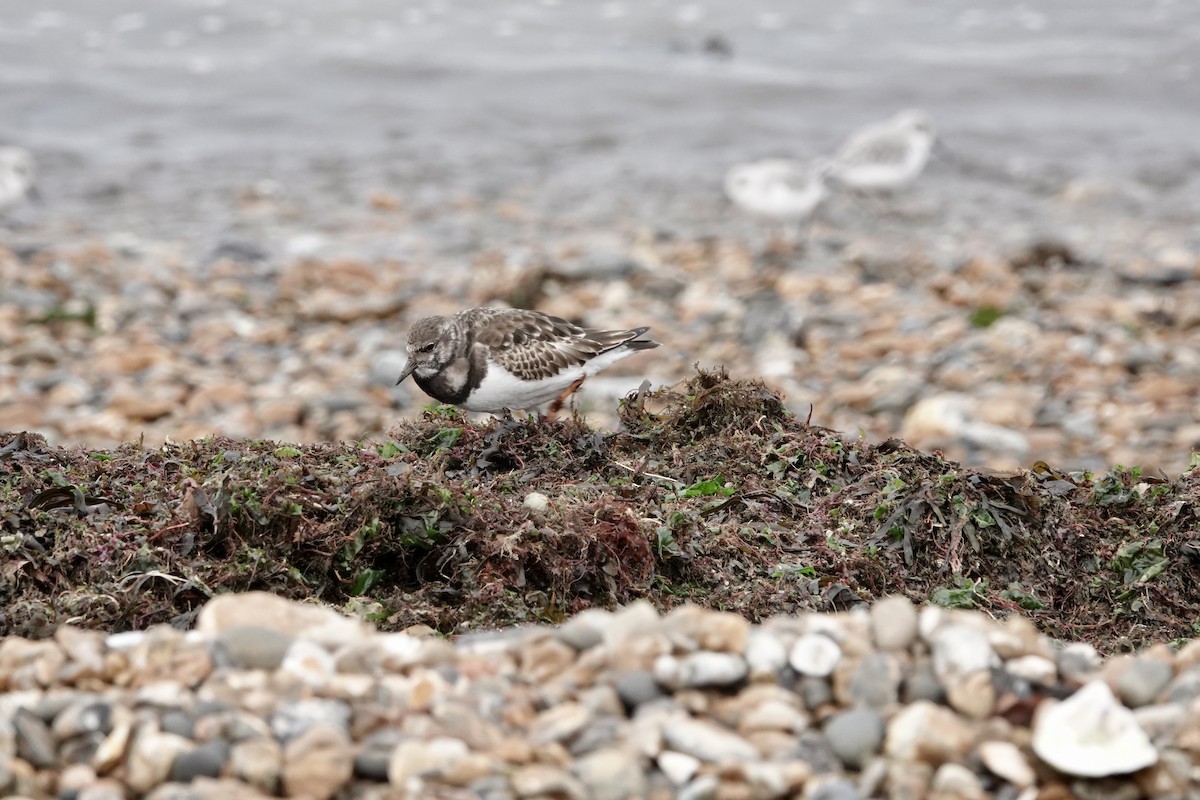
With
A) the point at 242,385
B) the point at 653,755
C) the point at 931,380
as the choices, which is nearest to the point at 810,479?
the point at 653,755

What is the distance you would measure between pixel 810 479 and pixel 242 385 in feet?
15.7

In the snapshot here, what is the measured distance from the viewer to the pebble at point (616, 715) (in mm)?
2375

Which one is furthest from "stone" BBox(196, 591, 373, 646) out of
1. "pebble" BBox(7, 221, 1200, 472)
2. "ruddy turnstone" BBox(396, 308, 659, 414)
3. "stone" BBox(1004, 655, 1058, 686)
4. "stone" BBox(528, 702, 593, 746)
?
"pebble" BBox(7, 221, 1200, 472)

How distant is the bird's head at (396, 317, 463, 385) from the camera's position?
518cm

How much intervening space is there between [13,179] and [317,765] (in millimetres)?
11074

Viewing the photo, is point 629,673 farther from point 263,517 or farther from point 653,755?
point 263,517

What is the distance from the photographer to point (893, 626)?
2707mm

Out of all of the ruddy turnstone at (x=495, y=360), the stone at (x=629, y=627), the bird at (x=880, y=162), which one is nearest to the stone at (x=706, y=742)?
the stone at (x=629, y=627)

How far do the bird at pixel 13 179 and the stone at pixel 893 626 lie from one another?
1104 cm

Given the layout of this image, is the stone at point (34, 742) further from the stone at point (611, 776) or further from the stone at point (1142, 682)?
the stone at point (1142, 682)

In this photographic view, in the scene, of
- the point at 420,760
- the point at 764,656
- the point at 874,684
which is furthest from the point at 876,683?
the point at 420,760

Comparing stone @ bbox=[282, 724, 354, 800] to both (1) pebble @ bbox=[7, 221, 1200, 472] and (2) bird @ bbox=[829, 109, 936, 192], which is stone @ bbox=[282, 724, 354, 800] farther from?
(2) bird @ bbox=[829, 109, 936, 192]

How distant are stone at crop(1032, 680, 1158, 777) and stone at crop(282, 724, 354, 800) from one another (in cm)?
121

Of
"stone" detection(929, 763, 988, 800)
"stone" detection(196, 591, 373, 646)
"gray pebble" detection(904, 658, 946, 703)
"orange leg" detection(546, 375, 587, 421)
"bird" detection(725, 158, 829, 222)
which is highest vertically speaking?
"stone" detection(196, 591, 373, 646)
